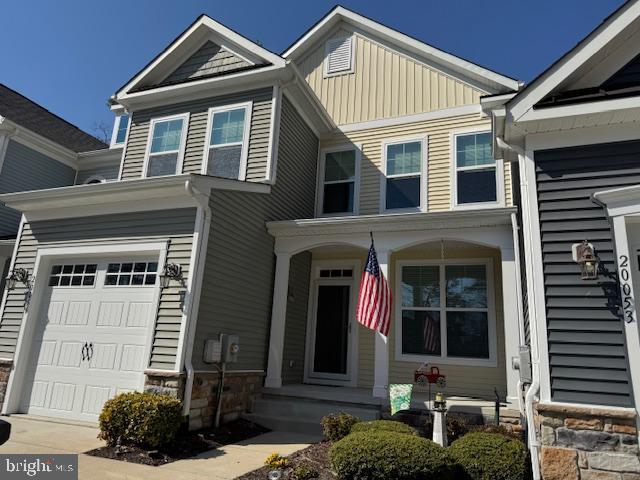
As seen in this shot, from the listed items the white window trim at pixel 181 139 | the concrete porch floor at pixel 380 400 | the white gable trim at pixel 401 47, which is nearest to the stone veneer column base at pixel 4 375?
the concrete porch floor at pixel 380 400

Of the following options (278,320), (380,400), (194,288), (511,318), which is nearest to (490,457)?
(380,400)

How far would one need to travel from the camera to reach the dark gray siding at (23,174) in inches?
424

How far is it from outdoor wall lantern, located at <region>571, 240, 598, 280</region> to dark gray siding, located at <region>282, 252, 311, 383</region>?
16.7ft

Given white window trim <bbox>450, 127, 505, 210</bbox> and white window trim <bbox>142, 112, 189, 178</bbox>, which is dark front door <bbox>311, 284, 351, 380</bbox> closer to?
white window trim <bbox>450, 127, 505, 210</bbox>

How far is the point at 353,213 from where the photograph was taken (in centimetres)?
930

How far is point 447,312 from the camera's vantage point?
26.4 feet

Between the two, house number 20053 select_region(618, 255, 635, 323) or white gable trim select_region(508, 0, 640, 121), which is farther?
white gable trim select_region(508, 0, 640, 121)

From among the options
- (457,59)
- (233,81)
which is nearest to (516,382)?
(457,59)

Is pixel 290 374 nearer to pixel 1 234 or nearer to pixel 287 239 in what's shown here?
pixel 287 239

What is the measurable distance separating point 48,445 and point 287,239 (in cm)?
456

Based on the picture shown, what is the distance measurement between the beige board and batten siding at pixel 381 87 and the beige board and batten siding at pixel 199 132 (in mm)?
2431

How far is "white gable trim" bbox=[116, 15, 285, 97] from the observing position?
880cm

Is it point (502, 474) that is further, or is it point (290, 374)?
point (290, 374)

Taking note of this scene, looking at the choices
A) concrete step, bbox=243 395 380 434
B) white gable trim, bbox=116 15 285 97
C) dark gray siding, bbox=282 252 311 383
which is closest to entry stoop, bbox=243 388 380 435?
concrete step, bbox=243 395 380 434
